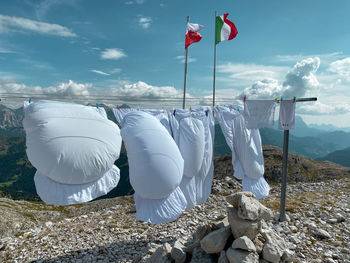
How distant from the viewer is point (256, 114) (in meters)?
8.34

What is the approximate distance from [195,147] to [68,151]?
145 inches

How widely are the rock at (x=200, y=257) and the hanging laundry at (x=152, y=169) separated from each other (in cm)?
179

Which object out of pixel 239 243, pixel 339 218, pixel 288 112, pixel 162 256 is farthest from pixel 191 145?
pixel 339 218

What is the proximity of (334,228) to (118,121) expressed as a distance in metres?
9.94

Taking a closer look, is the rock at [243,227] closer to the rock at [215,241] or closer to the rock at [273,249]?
the rock at [215,241]

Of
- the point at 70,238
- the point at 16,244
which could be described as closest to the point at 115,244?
the point at 70,238

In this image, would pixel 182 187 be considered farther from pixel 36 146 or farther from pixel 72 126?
pixel 36 146

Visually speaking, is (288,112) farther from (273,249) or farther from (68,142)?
(68,142)

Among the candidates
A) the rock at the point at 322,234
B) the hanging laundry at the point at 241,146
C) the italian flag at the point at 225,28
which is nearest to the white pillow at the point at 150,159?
the hanging laundry at the point at 241,146

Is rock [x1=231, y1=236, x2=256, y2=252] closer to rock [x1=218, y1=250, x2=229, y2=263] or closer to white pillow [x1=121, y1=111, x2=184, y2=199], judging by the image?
rock [x1=218, y1=250, x2=229, y2=263]

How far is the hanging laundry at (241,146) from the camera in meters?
8.34

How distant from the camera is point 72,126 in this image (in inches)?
221

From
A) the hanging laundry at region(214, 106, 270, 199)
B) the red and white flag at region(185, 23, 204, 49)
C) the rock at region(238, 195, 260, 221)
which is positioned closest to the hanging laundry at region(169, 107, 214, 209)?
the hanging laundry at region(214, 106, 270, 199)

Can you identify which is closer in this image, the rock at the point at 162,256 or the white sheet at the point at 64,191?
the white sheet at the point at 64,191
